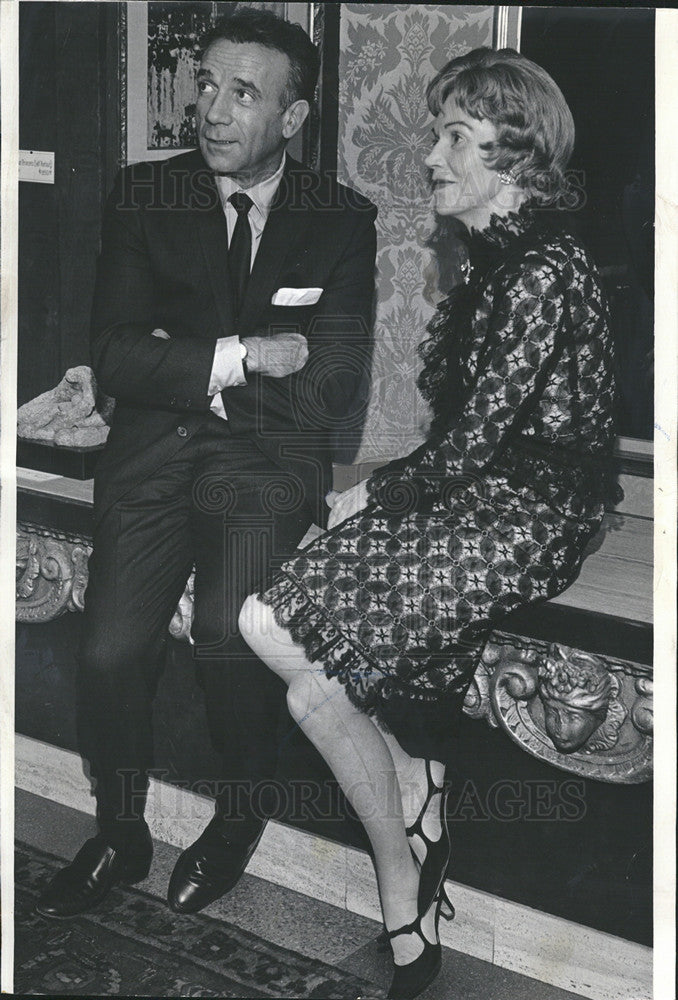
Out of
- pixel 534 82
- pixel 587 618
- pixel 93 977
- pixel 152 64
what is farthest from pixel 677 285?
pixel 93 977

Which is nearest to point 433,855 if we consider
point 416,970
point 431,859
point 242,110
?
point 431,859

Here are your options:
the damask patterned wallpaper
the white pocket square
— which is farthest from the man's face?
the white pocket square

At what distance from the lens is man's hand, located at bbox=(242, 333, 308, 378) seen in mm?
2891

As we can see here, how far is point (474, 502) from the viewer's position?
9.20 ft

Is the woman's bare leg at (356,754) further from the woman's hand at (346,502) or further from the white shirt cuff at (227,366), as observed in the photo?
the white shirt cuff at (227,366)

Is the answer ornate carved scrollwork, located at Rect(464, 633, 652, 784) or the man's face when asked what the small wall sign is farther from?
ornate carved scrollwork, located at Rect(464, 633, 652, 784)

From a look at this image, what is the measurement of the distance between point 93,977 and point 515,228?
204 centimetres

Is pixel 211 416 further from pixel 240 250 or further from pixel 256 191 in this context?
pixel 256 191

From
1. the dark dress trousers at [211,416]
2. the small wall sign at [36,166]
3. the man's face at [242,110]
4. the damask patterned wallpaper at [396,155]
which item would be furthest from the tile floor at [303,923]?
the man's face at [242,110]

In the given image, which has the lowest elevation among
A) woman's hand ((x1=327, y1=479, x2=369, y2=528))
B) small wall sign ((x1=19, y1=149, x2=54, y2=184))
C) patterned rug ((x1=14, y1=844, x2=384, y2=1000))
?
patterned rug ((x1=14, y1=844, x2=384, y2=1000))

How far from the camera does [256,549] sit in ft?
9.65

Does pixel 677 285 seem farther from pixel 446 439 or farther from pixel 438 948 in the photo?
pixel 438 948

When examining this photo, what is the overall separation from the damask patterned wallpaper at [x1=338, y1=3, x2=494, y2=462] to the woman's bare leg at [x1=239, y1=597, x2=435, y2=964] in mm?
520

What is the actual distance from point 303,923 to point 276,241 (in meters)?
1.67
